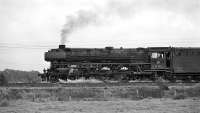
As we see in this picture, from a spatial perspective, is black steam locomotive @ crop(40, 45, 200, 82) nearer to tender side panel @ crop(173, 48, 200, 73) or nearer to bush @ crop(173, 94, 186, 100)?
tender side panel @ crop(173, 48, 200, 73)

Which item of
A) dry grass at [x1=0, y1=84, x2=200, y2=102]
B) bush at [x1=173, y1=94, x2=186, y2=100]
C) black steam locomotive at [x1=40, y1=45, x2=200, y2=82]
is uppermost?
black steam locomotive at [x1=40, y1=45, x2=200, y2=82]

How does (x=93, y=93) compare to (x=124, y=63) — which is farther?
(x=124, y=63)

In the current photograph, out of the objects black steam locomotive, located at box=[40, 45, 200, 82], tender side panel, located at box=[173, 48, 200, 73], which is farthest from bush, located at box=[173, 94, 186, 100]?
tender side panel, located at box=[173, 48, 200, 73]

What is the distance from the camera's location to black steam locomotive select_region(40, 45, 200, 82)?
33812 mm

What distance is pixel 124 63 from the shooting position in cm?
3456

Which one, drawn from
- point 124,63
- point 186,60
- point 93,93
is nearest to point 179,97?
point 93,93

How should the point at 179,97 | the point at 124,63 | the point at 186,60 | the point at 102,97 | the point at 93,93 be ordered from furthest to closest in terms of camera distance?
the point at 186,60
the point at 124,63
the point at 93,93
the point at 102,97
the point at 179,97

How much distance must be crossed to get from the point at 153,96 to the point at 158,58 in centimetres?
1061

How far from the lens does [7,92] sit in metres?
24.2

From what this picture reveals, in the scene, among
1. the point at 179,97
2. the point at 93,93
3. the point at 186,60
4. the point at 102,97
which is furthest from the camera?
the point at 186,60

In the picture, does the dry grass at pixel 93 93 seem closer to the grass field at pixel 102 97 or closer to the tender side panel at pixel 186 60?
the grass field at pixel 102 97

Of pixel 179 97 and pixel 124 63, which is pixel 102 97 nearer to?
pixel 179 97

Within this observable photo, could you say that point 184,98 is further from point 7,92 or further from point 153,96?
point 7,92

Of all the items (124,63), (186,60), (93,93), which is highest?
(186,60)
